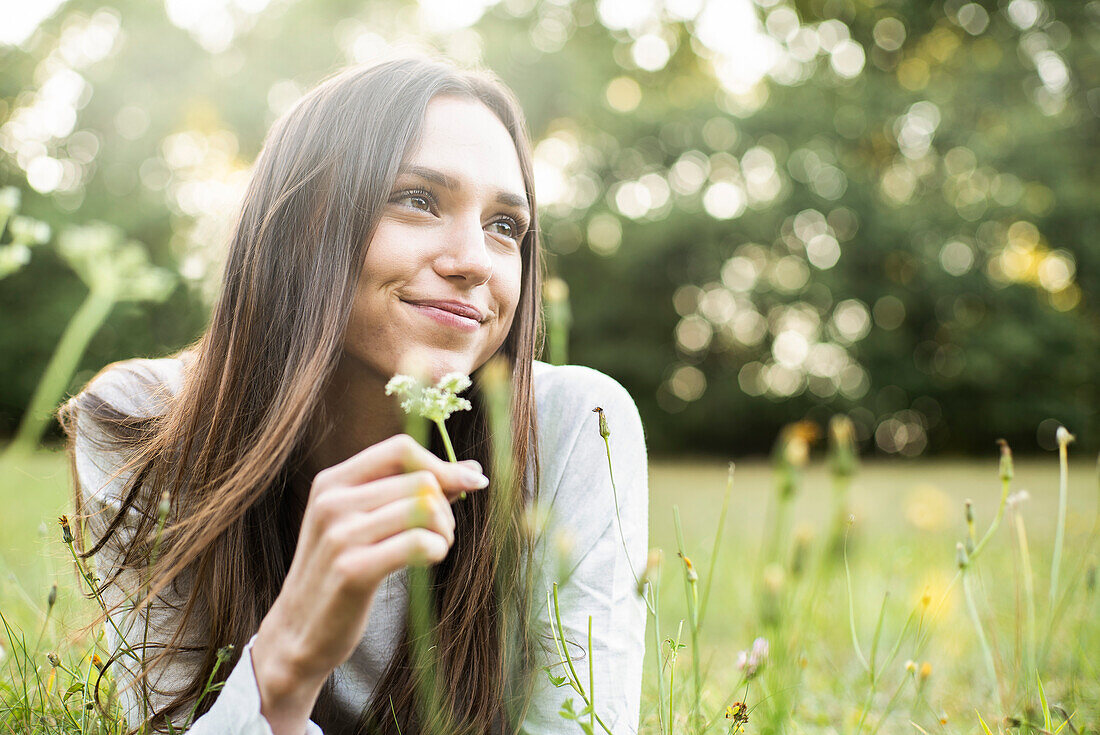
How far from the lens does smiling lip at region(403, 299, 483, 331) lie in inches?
58.5

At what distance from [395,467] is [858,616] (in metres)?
2.87

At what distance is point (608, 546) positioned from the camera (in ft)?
5.37

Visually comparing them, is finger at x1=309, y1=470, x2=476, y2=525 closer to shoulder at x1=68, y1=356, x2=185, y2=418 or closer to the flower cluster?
the flower cluster

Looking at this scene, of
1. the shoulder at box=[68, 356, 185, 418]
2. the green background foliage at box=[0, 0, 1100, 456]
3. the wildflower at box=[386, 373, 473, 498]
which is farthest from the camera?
the green background foliage at box=[0, 0, 1100, 456]

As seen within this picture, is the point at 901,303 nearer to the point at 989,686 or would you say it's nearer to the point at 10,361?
the point at 989,686

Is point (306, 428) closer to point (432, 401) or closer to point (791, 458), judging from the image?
point (432, 401)

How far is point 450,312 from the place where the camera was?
59.4 inches

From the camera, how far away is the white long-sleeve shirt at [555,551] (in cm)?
152

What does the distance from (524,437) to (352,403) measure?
0.40 meters

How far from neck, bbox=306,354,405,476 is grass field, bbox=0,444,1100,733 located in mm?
542

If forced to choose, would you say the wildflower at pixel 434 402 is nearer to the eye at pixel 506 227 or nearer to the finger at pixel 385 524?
the finger at pixel 385 524

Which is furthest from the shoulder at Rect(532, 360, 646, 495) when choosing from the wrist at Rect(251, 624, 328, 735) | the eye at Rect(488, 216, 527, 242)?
the wrist at Rect(251, 624, 328, 735)

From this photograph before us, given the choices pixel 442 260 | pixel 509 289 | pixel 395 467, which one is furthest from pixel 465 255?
pixel 395 467

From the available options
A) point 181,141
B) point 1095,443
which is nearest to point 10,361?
point 181,141
